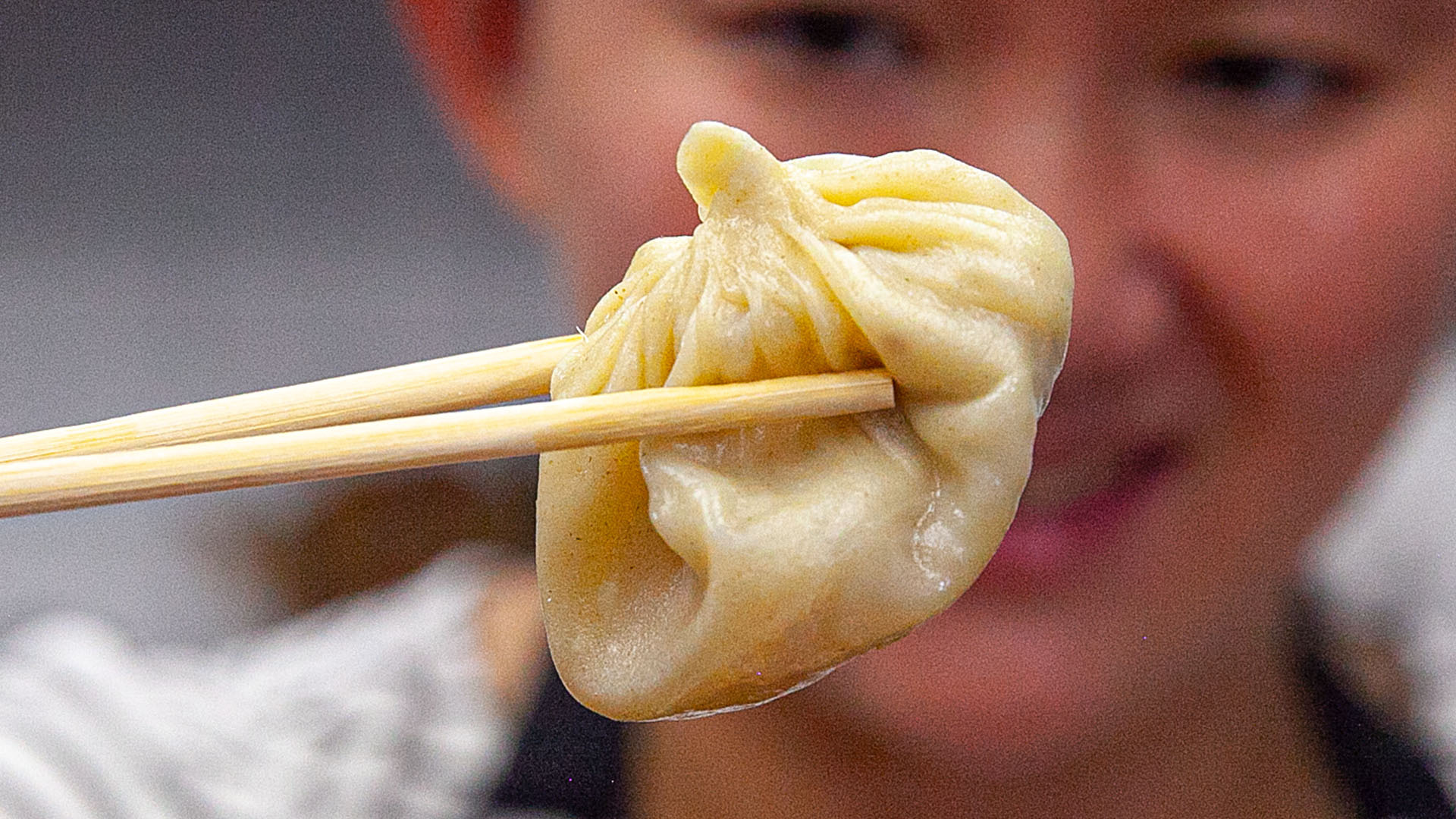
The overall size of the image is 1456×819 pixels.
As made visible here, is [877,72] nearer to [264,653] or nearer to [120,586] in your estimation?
[264,653]

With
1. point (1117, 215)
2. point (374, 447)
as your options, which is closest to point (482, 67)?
point (1117, 215)

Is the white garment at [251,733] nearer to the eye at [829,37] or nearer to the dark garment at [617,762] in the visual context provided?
the dark garment at [617,762]

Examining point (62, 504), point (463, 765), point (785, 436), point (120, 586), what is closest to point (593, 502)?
point (785, 436)

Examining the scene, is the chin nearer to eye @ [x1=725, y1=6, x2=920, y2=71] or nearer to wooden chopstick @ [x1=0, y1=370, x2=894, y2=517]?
eye @ [x1=725, y1=6, x2=920, y2=71]

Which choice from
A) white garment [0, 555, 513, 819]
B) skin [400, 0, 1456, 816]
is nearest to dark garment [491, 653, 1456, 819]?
white garment [0, 555, 513, 819]

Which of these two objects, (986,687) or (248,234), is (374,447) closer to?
(986,687)

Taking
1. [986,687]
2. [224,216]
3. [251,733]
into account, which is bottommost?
[251,733]
